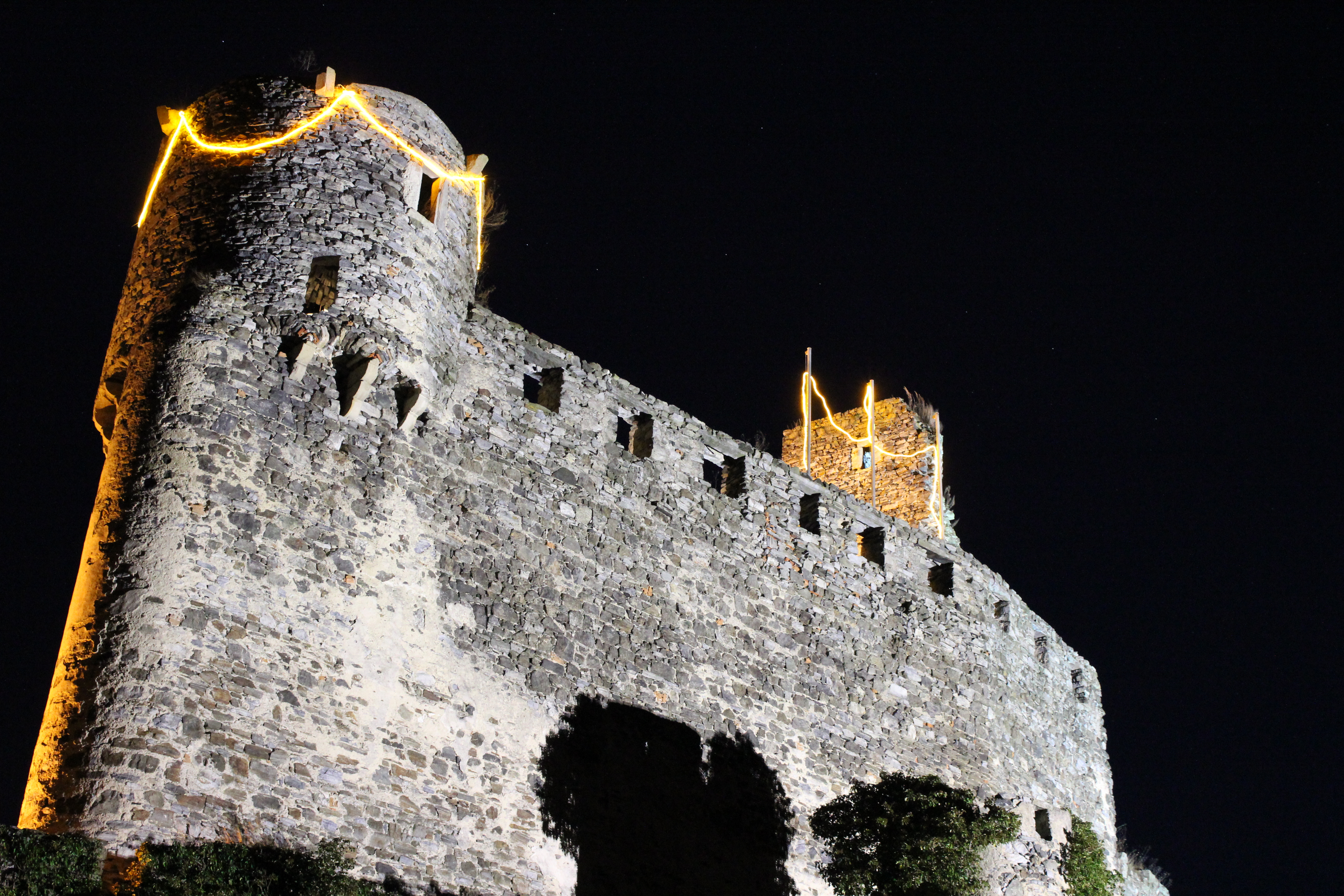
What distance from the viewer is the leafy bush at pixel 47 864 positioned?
798cm

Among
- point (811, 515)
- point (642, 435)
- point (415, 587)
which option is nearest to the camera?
point (415, 587)

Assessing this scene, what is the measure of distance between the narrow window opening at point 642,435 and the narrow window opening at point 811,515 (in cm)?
234

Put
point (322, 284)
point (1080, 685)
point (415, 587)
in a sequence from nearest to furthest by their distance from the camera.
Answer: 1. point (415, 587)
2. point (322, 284)
3. point (1080, 685)

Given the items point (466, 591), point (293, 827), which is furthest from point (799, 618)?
point (293, 827)

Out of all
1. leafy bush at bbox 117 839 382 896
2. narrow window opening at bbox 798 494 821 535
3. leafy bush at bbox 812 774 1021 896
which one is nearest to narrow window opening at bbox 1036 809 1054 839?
Answer: leafy bush at bbox 812 774 1021 896

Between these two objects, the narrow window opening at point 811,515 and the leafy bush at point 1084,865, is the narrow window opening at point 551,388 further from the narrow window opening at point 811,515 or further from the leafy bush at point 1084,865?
the leafy bush at point 1084,865

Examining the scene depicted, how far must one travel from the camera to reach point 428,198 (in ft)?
42.5

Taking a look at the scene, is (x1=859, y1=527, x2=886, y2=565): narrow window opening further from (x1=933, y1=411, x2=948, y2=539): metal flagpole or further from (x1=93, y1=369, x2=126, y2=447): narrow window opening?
(x1=93, y1=369, x2=126, y2=447): narrow window opening

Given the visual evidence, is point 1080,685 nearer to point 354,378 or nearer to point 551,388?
point 551,388

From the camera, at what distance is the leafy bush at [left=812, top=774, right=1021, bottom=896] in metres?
11.9

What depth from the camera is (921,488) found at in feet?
65.5

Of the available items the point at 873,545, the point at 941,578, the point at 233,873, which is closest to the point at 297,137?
the point at 233,873

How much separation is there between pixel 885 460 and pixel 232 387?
11.9m

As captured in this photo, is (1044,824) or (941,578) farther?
(941,578)
